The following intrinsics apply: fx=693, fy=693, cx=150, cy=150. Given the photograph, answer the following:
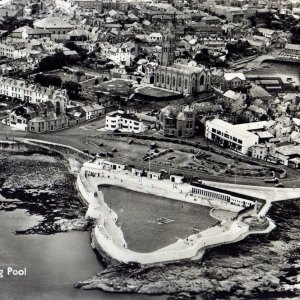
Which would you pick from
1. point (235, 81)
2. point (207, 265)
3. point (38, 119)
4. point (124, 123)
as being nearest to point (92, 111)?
point (124, 123)

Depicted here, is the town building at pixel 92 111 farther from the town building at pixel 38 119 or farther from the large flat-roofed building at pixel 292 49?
the large flat-roofed building at pixel 292 49

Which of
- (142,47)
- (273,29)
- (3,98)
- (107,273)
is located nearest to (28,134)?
(3,98)

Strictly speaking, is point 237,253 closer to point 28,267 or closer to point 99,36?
point 28,267

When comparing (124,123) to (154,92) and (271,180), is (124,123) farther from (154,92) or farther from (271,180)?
(271,180)

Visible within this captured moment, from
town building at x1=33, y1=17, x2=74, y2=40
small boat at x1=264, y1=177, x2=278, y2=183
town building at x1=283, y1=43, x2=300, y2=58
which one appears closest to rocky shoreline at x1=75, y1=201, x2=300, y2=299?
small boat at x1=264, y1=177, x2=278, y2=183

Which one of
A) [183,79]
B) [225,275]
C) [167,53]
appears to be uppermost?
[167,53]

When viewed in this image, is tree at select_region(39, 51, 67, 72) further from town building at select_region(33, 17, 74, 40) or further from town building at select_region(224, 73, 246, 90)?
town building at select_region(224, 73, 246, 90)

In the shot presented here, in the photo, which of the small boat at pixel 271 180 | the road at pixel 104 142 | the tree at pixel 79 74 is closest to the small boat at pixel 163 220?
the road at pixel 104 142
